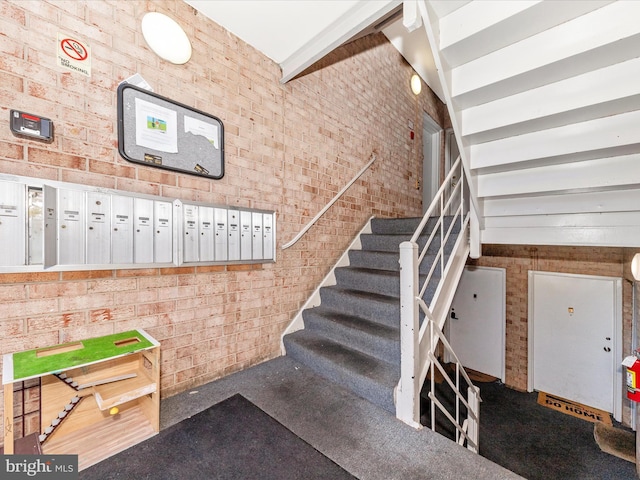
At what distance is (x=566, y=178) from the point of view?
2055 mm

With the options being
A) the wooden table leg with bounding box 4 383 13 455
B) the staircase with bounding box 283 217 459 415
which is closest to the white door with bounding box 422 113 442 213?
the staircase with bounding box 283 217 459 415

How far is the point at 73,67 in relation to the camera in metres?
1.46

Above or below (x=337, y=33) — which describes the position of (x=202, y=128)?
below

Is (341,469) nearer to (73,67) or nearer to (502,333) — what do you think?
(73,67)

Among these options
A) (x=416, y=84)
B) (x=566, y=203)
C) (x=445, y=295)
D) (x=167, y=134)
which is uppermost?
(x=416, y=84)

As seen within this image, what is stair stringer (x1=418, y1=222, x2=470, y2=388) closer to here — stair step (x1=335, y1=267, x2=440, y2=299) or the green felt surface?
stair step (x1=335, y1=267, x2=440, y2=299)

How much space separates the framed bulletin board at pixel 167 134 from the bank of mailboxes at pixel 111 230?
270 mm

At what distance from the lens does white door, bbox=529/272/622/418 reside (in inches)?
146

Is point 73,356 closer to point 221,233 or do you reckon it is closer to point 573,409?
point 221,233

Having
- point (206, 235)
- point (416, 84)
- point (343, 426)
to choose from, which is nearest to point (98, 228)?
point (206, 235)

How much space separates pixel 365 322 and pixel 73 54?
8.61 ft

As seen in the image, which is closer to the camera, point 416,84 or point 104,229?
point 104,229

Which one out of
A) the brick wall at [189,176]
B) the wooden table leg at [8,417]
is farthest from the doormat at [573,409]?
the wooden table leg at [8,417]

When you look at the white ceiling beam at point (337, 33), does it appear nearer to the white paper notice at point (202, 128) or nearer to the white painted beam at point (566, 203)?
the white paper notice at point (202, 128)
